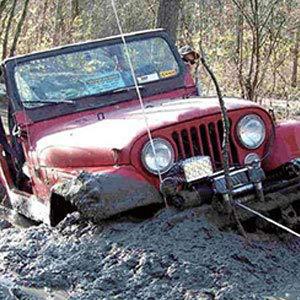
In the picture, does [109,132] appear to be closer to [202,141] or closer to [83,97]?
[202,141]

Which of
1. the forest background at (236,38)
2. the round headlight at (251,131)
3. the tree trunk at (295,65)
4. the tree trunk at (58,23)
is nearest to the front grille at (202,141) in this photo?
the round headlight at (251,131)

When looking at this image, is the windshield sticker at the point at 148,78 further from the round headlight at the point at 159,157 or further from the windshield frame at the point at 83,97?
the round headlight at the point at 159,157

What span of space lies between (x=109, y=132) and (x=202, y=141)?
0.63 meters

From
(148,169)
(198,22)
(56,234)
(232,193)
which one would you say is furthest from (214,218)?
(198,22)

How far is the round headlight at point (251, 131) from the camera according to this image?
5129 mm

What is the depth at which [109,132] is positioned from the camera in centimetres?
511

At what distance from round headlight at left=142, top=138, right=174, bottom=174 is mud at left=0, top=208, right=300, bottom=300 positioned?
1.14 feet

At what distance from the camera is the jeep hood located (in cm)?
485

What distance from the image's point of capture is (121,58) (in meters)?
6.30

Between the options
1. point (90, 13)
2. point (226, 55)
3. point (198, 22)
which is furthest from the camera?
point (90, 13)

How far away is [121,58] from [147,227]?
2.19m

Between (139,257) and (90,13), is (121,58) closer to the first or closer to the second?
(139,257)

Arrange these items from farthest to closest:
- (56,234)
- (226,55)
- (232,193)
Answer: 1. (226,55)
2. (56,234)
3. (232,193)

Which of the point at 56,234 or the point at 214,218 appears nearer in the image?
the point at 214,218
